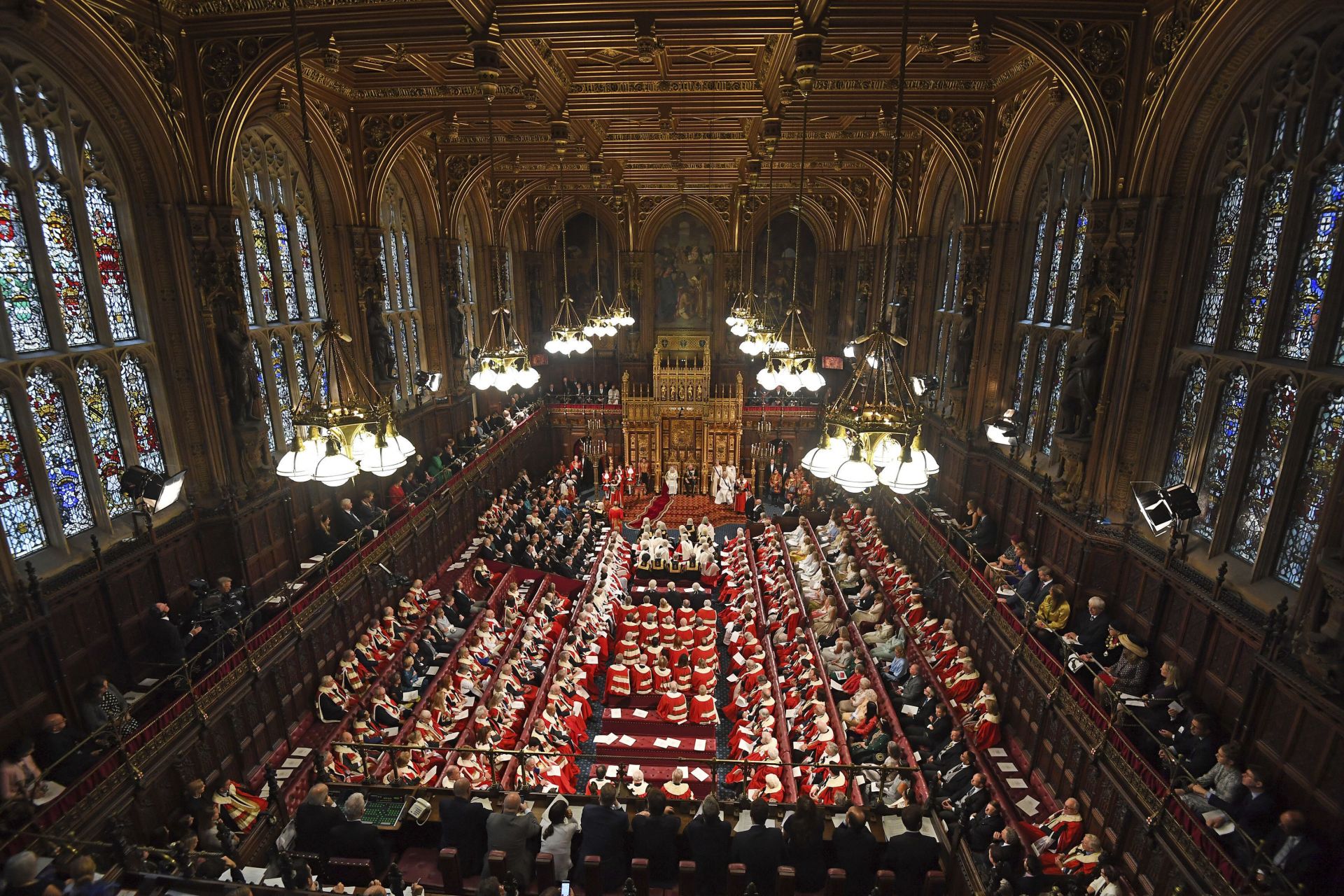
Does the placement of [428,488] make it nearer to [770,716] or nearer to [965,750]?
[770,716]

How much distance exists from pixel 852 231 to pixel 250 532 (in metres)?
22.0

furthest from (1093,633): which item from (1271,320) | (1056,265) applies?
(1056,265)

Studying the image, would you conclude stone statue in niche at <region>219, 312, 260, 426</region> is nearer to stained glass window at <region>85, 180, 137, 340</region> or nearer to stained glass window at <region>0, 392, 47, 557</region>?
stained glass window at <region>85, 180, 137, 340</region>

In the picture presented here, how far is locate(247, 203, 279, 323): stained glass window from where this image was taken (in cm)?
1197

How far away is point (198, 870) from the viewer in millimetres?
6090

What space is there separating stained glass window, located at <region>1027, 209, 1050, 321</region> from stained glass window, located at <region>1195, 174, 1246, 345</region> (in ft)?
13.4

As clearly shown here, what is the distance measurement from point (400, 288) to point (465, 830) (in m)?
14.1

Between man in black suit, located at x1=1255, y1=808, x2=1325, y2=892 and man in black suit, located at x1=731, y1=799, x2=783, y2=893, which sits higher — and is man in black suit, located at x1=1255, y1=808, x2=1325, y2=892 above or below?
above

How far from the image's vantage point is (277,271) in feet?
40.9

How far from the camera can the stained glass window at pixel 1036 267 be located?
41.0 feet

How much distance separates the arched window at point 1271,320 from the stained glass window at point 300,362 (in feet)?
46.7

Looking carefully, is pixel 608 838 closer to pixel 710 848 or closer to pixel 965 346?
pixel 710 848

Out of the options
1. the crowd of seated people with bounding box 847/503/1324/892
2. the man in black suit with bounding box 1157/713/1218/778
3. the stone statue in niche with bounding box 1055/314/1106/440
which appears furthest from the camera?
the stone statue in niche with bounding box 1055/314/1106/440

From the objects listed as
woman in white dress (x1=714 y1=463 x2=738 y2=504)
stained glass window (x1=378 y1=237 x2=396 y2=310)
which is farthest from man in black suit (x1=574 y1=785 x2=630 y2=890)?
woman in white dress (x1=714 y1=463 x2=738 y2=504)
